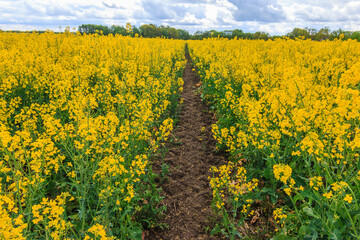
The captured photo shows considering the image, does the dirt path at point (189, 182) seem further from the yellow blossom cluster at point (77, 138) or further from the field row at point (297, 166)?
the yellow blossom cluster at point (77, 138)

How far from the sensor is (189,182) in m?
4.23

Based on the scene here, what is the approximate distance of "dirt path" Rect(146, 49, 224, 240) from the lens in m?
3.27

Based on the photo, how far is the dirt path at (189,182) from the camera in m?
3.27

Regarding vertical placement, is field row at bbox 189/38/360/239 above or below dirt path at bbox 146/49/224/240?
above

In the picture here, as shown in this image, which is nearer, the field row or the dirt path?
the field row

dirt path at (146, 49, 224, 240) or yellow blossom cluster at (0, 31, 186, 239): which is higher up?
yellow blossom cluster at (0, 31, 186, 239)

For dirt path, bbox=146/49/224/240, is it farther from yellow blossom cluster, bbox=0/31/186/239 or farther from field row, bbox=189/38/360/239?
yellow blossom cluster, bbox=0/31/186/239

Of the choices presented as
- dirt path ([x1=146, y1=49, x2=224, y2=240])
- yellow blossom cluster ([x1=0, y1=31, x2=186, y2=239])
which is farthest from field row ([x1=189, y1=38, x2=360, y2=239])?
yellow blossom cluster ([x1=0, y1=31, x2=186, y2=239])

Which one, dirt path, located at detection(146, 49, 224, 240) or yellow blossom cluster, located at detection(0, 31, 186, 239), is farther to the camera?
dirt path, located at detection(146, 49, 224, 240)

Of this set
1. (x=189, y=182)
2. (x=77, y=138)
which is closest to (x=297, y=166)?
(x=189, y=182)

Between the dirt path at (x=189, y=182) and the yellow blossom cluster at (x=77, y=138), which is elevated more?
the yellow blossom cluster at (x=77, y=138)

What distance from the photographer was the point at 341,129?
2.46m

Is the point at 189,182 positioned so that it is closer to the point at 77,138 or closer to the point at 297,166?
the point at 297,166

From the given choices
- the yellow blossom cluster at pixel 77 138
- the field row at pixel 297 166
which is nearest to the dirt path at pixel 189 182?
the field row at pixel 297 166
